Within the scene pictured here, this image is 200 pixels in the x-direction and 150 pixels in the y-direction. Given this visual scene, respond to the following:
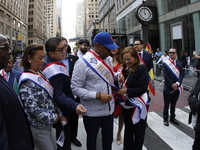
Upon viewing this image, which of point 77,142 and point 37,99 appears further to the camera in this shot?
point 77,142

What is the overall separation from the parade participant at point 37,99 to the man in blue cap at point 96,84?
1.35 feet

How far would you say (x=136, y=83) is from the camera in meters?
2.87

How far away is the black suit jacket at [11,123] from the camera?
1.21m

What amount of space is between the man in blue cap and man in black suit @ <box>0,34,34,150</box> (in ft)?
3.52

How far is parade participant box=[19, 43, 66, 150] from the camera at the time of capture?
2045 mm

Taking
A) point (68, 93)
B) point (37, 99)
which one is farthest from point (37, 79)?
point (68, 93)

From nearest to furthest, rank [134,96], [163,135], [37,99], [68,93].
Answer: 1. [37,99]
2. [68,93]
3. [134,96]
4. [163,135]

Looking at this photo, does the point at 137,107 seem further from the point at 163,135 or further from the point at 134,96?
the point at 163,135

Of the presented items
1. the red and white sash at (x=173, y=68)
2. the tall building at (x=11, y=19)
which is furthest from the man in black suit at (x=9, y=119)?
the tall building at (x=11, y=19)

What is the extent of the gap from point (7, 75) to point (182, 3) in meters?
19.5

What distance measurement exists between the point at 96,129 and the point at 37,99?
0.99 metres

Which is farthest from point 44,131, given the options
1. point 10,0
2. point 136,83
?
point 10,0

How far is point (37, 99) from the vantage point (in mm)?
2084

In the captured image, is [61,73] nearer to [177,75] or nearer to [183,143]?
[183,143]
